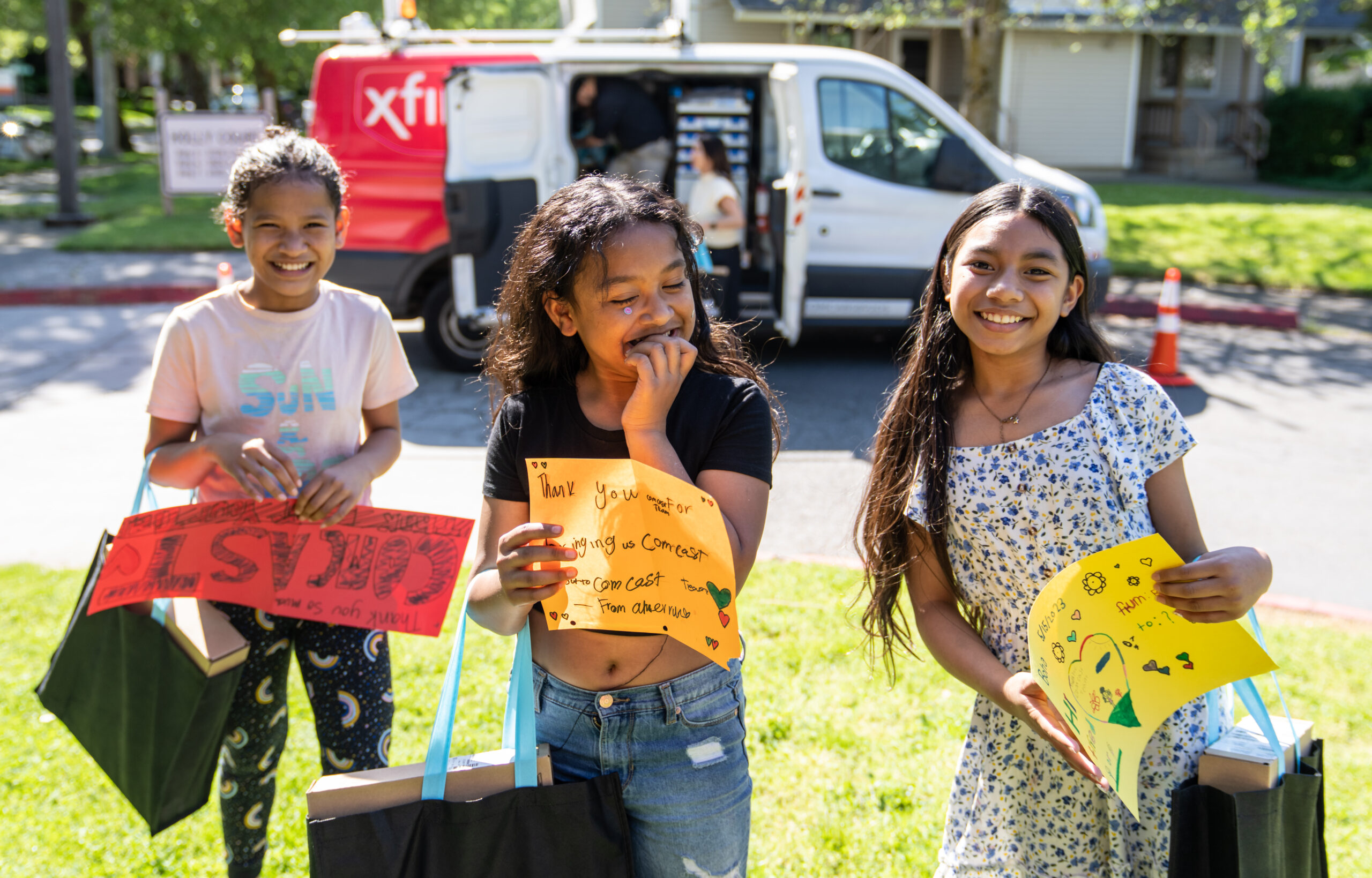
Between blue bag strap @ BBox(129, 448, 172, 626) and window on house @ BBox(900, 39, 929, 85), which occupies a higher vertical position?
window on house @ BBox(900, 39, 929, 85)

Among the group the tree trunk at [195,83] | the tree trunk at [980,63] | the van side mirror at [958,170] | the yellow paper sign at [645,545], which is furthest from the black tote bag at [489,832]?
the tree trunk at [195,83]

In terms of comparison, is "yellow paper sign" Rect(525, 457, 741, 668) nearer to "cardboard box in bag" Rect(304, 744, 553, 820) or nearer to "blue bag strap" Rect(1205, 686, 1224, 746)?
"cardboard box in bag" Rect(304, 744, 553, 820)

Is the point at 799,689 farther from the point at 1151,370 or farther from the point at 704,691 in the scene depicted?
the point at 1151,370

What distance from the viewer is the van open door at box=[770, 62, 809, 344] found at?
7.36 m

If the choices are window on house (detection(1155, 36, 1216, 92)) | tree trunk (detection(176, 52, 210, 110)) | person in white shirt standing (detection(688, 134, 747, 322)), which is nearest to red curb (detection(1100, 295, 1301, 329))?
person in white shirt standing (detection(688, 134, 747, 322))

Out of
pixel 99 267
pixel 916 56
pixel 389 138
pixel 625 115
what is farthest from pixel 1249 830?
pixel 916 56

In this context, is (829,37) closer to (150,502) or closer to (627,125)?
(627,125)

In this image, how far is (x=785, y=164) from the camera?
784cm

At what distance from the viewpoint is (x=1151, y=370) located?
25.9 feet

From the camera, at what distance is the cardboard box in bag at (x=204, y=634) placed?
7.00ft

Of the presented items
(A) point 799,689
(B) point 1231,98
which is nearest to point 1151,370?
(A) point 799,689

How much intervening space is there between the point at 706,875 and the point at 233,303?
157 centimetres

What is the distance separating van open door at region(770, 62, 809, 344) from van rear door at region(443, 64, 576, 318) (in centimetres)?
147

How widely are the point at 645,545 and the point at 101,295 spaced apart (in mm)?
10856
